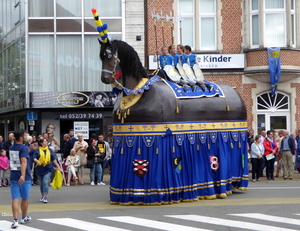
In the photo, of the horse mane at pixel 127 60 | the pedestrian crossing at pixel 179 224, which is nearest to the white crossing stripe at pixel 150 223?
the pedestrian crossing at pixel 179 224

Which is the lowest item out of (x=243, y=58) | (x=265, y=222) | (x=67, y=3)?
(x=265, y=222)

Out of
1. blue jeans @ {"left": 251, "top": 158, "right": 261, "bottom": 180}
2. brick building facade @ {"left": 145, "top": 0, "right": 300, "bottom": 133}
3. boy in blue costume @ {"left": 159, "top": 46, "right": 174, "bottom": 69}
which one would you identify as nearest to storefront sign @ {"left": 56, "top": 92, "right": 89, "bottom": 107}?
brick building facade @ {"left": 145, "top": 0, "right": 300, "bottom": 133}

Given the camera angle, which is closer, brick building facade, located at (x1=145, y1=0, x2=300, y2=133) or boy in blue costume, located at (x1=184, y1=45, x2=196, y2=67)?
boy in blue costume, located at (x1=184, y1=45, x2=196, y2=67)

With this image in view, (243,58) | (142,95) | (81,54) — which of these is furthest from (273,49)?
(142,95)

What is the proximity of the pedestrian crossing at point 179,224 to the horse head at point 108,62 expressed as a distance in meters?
3.15

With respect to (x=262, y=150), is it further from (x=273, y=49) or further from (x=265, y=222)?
(x=265, y=222)

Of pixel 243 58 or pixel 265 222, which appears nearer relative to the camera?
pixel 265 222

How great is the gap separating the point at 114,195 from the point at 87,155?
6.59 m

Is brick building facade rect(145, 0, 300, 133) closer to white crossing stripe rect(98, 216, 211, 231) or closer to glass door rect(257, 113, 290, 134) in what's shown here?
glass door rect(257, 113, 290, 134)

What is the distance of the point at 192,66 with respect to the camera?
49.7 feet

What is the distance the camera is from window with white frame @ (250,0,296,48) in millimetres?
26141

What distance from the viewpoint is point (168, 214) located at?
11.9 m

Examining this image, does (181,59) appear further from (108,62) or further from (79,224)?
(79,224)

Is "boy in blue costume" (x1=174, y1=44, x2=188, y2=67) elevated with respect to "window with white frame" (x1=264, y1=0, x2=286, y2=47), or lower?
lower
